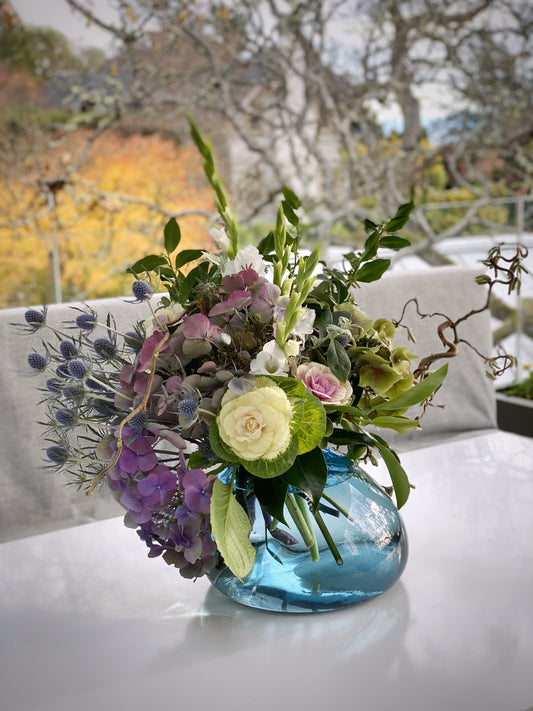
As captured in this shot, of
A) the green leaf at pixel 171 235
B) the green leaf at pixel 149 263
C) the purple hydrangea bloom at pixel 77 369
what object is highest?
the green leaf at pixel 171 235

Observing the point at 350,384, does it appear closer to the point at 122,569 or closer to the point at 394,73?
the point at 122,569

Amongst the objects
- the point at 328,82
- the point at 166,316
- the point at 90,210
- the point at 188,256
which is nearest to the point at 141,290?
the point at 166,316

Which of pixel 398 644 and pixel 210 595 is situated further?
pixel 210 595

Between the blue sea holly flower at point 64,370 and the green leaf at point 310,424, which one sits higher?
the blue sea holly flower at point 64,370

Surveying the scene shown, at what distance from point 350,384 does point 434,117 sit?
5.37 m

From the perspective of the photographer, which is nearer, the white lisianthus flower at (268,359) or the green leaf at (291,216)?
the white lisianthus flower at (268,359)

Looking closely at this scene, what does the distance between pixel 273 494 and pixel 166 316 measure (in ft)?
0.54

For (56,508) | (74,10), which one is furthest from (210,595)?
(74,10)

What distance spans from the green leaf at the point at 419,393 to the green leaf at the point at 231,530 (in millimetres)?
154

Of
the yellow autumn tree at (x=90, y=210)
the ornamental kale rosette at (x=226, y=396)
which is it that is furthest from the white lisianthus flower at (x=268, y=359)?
the yellow autumn tree at (x=90, y=210)

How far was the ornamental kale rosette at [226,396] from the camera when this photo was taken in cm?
55

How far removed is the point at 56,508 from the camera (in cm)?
121

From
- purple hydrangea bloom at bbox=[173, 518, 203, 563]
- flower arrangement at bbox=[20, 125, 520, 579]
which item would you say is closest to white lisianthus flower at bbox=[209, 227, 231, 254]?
flower arrangement at bbox=[20, 125, 520, 579]

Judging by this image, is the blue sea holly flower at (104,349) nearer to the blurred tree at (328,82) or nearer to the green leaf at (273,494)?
the green leaf at (273,494)
